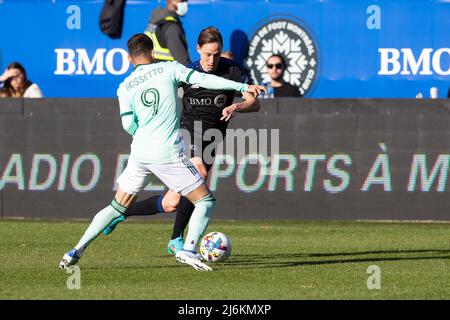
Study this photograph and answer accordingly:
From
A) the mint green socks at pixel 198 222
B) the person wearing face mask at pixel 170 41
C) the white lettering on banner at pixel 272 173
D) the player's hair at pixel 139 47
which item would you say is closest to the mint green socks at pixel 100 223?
the mint green socks at pixel 198 222

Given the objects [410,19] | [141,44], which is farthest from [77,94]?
[141,44]

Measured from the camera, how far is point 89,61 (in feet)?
67.7

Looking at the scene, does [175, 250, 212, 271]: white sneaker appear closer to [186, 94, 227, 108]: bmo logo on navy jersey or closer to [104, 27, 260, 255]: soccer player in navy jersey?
[104, 27, 260, 255]: soccer player in navy jersey

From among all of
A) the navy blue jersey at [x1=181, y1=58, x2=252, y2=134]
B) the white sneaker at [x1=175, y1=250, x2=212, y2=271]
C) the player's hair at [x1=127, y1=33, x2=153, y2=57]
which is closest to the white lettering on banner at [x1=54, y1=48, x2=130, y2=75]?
the navy blue jersey at [x1=181, y1=58, x2=252, y2=134]

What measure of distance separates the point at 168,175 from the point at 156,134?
1.28 ft

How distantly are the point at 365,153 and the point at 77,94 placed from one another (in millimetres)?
5782

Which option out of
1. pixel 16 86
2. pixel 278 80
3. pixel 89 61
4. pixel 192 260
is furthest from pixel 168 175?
pixel 89 61

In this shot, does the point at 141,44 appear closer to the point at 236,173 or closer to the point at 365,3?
the point at 236,173

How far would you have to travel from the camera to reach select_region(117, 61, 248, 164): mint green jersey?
10.4m

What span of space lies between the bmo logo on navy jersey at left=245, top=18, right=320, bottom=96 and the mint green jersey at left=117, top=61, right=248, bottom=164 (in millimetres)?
9333

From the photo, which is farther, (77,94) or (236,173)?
(77,94)

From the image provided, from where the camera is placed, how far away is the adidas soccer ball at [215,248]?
36.9ft

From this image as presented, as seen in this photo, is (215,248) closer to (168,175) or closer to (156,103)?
(168,175)

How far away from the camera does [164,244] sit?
13.7 meters
